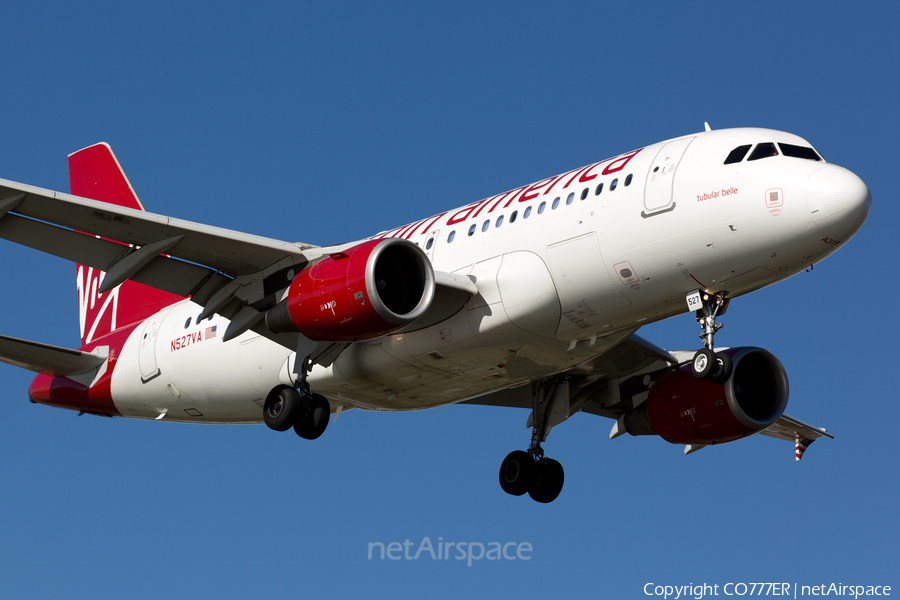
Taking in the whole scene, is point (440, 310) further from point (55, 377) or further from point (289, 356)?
point (55, 377)

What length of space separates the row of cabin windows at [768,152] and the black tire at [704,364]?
3.38m

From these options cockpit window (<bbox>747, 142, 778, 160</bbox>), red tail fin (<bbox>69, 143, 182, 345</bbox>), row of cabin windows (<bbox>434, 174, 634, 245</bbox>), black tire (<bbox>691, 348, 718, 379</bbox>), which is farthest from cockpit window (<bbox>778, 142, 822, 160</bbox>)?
red tail fin (<bbox>69, 143, 182, 345</bbox>)

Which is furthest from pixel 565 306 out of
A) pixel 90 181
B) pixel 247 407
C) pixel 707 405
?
pixel 90 181

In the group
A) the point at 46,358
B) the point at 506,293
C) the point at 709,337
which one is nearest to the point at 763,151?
the point at 709,337

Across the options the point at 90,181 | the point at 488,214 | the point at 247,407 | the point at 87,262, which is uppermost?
the point at 90,181

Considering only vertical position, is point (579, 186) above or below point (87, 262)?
above

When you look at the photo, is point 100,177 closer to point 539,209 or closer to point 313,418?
point 313,418

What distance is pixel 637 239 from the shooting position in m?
19.9

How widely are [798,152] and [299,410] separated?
11.1m

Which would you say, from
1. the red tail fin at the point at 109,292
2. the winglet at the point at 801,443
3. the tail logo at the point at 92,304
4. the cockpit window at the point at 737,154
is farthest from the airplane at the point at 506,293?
the winglet at the point at 801,443

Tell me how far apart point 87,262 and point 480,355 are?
813cm

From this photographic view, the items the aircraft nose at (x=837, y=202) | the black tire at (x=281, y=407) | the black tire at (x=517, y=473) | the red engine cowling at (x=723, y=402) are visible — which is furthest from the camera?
the black tire at (x=517, y=473)

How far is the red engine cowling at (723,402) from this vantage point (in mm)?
25422

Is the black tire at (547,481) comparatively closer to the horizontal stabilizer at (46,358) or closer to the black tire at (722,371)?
the black tire at (722,371)
